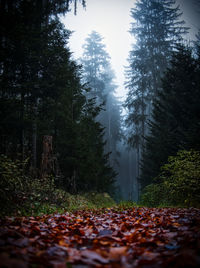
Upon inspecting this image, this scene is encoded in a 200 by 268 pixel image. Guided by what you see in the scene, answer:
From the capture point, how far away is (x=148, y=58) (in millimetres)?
18219

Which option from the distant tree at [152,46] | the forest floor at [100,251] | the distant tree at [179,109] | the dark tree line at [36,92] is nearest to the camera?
the forest floor at [100,251]

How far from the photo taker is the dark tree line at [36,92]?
6.44 metres

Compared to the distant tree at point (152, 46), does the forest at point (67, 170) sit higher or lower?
lower

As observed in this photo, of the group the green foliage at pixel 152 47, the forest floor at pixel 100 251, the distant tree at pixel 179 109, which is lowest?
the forest floor at pixel 100 251

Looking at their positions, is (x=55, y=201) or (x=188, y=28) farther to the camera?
(x=188, y=28)

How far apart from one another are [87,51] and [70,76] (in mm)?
21339

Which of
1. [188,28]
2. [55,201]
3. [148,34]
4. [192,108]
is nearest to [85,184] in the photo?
[55,201]

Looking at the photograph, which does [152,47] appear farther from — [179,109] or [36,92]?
[36,92]

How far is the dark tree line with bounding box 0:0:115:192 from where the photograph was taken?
644 cm

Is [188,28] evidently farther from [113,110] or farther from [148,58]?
[113,110]

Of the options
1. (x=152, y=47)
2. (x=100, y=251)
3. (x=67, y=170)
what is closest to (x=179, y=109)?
(x=67, y=170)

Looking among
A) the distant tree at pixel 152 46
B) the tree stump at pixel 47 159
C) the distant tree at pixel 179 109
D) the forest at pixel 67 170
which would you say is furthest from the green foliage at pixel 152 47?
the tree stump at pixel 47 159

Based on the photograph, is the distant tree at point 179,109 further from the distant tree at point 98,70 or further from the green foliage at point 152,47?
the distant tree at point 98,70

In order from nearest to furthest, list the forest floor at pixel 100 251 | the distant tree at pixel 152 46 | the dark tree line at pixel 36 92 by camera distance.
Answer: the forest floor at pixel 100 251 → the dark tree line at pixel 36 92 → the distant tree at pixel 152 46
